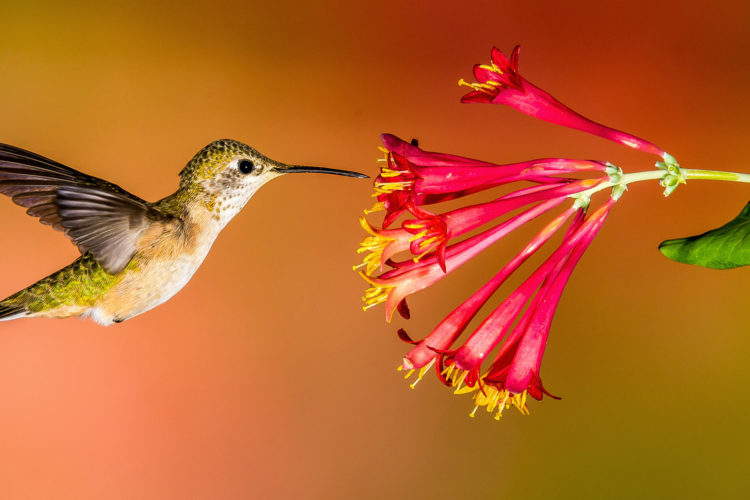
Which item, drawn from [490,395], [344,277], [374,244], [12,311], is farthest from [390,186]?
[344,277]

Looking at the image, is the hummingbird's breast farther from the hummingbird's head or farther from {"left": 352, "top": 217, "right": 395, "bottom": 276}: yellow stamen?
{"left": 352, "top": 217, "right": 395, "bottom": 276}: yellow stamen

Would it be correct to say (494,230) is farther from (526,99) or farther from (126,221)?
(126,221)

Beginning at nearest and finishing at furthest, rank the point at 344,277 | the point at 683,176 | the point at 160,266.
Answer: the point at 683,176 < the point at 160,266 < the point at 344,277

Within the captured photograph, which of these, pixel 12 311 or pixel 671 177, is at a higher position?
pixel 12 311

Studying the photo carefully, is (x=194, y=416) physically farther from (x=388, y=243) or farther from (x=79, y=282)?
(x=388, y=243)

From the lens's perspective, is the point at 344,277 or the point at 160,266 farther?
the point at 344,277

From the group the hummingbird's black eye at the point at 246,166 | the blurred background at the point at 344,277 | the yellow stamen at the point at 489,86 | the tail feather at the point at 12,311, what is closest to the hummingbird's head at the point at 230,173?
the hummingbird's black eye at the point at 246,166

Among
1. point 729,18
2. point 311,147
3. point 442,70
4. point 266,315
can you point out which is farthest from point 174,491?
point 729,18

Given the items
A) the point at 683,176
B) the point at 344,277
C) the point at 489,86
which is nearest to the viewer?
the point at 683,176
